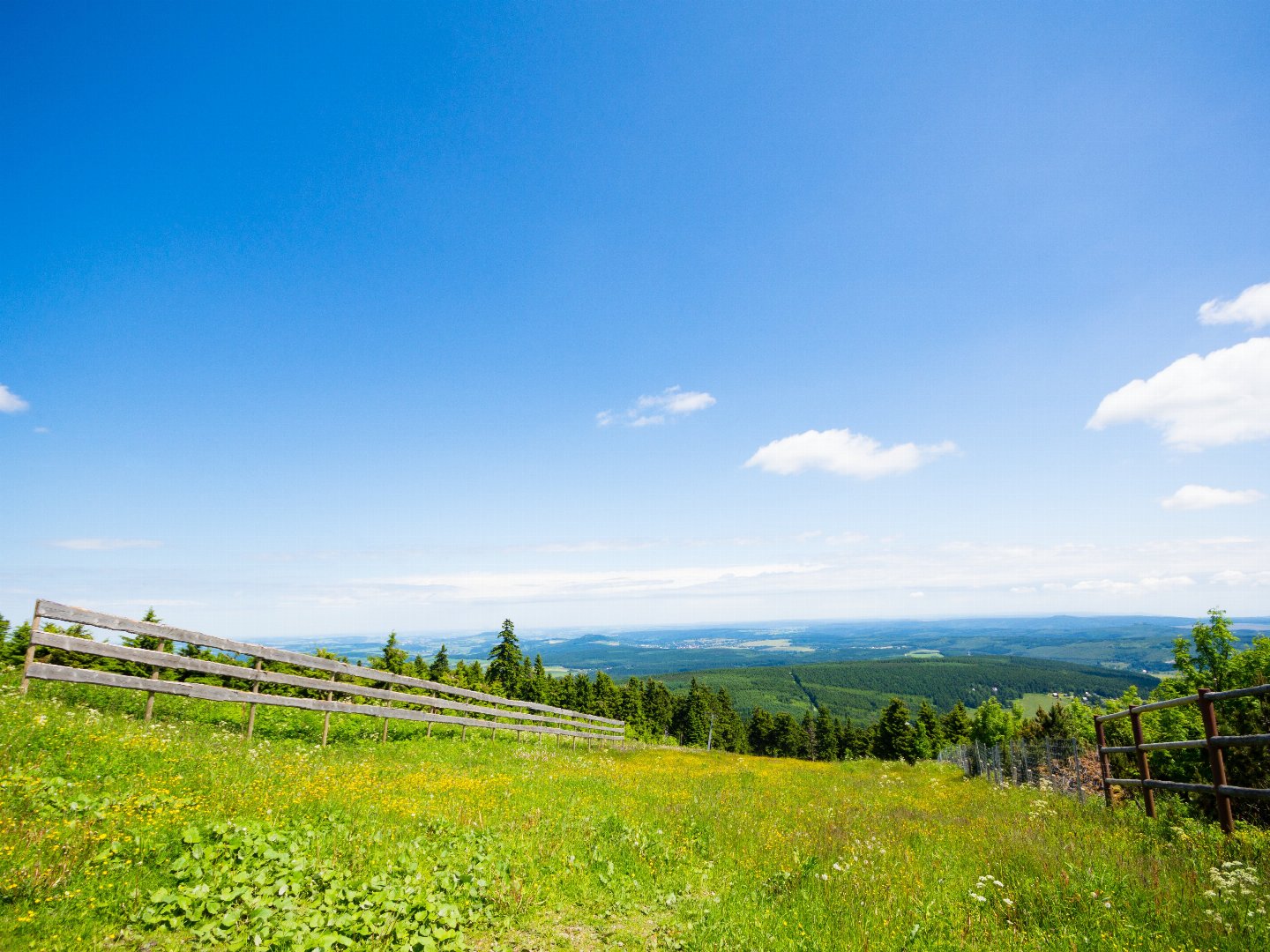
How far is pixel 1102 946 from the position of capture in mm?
5156

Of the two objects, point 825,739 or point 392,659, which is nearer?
point 392,659

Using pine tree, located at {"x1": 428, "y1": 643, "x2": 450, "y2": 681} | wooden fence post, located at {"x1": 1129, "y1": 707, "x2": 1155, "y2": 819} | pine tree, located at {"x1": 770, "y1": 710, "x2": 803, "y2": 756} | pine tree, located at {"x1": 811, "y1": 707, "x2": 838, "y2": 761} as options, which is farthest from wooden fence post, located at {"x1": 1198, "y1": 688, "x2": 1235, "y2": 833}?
pine tree, located at {"x1": 811, "y1": 707, "x2": 838, "y2": 761}

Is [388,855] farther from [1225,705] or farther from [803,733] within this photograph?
[803,733]

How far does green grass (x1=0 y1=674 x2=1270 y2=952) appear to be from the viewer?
16.1ft

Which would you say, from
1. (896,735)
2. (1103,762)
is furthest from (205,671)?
(896,735)

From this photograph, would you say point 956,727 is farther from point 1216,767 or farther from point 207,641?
point 207,641

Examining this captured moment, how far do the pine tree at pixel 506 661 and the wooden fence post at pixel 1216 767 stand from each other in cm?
5140

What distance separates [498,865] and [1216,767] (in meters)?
10.0

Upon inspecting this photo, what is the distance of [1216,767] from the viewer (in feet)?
26.6

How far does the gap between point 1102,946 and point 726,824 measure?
211 inches

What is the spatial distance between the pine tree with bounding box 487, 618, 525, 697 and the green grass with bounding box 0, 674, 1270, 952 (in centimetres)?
4740

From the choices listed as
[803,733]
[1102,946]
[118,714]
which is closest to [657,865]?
[1102,946]

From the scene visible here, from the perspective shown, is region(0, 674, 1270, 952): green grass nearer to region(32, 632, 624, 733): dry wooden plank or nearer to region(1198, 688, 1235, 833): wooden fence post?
region(1198, 688, 1235, 833): wooden fence post

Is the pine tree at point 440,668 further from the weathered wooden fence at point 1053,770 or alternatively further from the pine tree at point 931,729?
the pine tree at point 931,729
